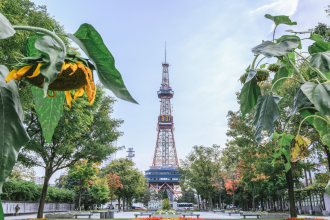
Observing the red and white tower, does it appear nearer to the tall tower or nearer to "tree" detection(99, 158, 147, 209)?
the tall tower

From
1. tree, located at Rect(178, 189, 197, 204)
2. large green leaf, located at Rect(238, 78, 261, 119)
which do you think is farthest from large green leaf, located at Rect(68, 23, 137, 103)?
tree, located at Rect(178, 189, 197, 204)

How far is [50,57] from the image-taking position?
0.50m

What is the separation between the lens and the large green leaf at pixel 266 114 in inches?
44.6

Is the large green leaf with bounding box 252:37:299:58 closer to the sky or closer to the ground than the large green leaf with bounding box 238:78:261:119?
closer to the sky

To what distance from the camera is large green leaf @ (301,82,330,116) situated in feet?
2.70

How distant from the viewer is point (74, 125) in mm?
9633

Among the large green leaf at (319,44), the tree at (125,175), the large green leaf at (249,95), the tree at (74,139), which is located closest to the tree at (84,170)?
the tree at (74,139)

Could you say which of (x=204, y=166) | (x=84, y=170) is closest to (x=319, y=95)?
(x=84, y=170)

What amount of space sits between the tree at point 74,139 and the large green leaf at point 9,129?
9.00m

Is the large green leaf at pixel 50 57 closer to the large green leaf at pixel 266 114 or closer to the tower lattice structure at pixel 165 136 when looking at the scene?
the large green leaf at pixel 266 114

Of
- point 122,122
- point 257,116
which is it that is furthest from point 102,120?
point 257,116

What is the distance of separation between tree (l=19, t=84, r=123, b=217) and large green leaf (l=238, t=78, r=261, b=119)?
8.60 meters

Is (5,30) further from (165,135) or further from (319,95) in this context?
(165,135)

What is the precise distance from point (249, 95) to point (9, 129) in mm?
1096
